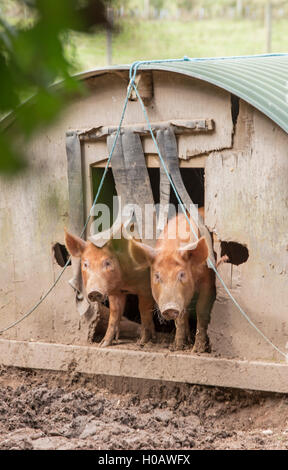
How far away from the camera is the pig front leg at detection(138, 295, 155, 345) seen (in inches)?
245

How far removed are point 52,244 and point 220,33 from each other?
16.8m

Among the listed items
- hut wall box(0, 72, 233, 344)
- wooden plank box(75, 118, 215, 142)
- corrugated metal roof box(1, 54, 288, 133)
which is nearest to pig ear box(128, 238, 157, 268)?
hut wall box(0, 72, 233, 344)

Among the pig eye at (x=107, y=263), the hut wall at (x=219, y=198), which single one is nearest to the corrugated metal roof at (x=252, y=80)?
the hut wall at (x=219, y=198)

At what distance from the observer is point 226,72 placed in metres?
5.82

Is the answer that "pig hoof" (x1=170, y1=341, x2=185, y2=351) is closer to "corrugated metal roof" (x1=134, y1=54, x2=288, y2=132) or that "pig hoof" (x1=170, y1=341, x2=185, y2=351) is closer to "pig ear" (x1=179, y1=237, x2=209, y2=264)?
"pig ear" (x1=179, y1=237, x2=209, y2=264)

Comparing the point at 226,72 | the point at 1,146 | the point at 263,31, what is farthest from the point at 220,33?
the point at 1,146

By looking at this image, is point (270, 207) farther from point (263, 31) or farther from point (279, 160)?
point (263, 31)

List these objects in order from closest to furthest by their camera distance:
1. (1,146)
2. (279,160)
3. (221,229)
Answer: (1,146) < (279,160) < (221,229)

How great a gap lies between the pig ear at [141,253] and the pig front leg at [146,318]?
573 millimetres

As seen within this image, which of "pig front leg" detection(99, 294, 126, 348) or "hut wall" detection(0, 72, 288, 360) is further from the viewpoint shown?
"pig front leg" detection(99, 294, 126, 348)

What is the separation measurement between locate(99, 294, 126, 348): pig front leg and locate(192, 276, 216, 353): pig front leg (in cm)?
75

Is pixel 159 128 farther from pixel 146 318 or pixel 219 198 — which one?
pixel 146 318

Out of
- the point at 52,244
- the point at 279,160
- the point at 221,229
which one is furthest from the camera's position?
the point at 52,244

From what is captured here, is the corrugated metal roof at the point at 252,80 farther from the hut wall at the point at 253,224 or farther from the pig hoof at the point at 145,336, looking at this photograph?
the pig hoof at the point at 145,336
